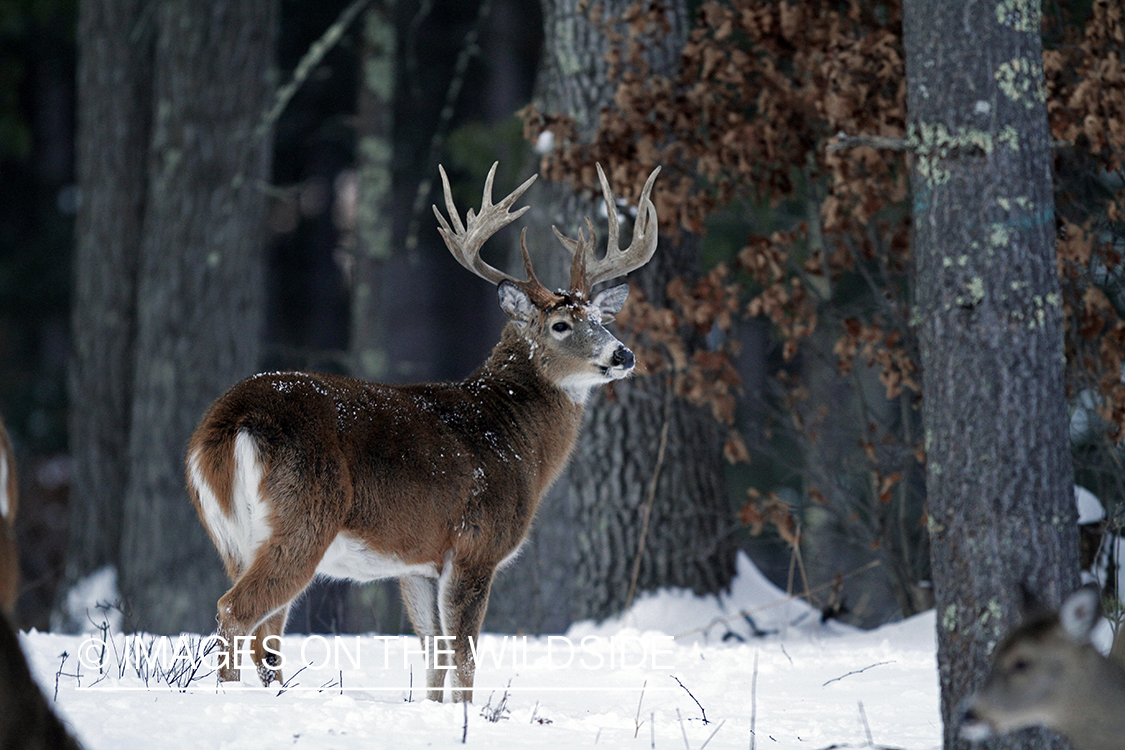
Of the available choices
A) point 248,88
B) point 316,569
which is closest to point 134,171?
point 248,88

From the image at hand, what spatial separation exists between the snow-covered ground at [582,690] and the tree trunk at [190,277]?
3.70 metres

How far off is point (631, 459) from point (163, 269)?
4.65 meters

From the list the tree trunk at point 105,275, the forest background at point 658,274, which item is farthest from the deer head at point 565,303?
the tree trunk at point 105,275

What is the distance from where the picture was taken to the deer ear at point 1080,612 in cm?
366

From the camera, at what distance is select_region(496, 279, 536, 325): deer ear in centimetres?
647

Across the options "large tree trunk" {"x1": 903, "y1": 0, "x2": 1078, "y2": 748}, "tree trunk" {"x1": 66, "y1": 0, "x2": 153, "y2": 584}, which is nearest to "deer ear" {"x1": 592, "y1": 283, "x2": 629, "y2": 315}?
"large tree trunk" {"x1": 903, "y1": 0, "x2": 1078, "y2": 748}

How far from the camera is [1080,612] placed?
3727 millimetres

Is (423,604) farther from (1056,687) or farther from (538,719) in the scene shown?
(1056,687)

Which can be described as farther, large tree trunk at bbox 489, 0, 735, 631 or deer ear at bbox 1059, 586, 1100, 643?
large tree trunk at bbox 489, 0, 735, 631

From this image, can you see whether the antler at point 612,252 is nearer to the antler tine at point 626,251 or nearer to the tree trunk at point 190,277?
the antler tine at point 626,251

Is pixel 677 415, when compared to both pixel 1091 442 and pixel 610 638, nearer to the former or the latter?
pixel 610 638

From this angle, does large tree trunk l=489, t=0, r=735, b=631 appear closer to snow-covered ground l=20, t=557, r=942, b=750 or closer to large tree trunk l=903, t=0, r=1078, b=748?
snow-covered ground l=20, t=557, r=942, b=750

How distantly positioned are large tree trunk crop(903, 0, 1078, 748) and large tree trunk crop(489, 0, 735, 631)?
11.2 feet

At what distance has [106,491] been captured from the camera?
11.3m
